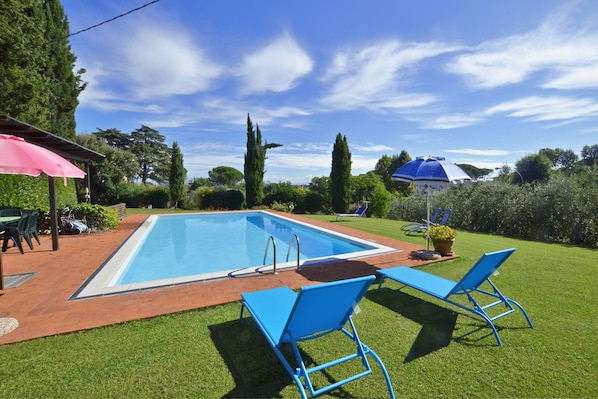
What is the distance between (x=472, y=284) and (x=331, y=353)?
→ 214 centimetres

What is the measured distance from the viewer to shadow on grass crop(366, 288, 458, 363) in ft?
10.2

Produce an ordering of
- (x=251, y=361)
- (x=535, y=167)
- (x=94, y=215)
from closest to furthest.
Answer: (x=251, y=361), (x=94, y=215), (x=535, y=167)

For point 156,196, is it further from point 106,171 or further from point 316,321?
point 316,321

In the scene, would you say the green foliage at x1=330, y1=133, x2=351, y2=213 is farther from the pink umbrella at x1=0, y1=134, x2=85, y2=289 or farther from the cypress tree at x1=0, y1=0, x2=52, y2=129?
the pink umbrella at x1=0, y1=134, x2=85, y2=289

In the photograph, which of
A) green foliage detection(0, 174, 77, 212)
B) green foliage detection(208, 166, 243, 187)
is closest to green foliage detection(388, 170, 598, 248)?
green foliage detection(0, 174, 77, 212)

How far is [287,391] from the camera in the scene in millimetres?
2426

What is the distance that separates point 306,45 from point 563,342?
1185cm

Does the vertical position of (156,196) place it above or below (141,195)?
below

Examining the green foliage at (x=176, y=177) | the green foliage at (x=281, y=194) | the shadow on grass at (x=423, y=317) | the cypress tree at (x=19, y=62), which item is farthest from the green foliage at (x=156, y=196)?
the shadow on grass at (x=423, y=317)

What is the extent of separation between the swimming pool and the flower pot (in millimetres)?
1311

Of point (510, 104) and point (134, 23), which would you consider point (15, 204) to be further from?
point (510, 104)

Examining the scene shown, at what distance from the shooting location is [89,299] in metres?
4.29

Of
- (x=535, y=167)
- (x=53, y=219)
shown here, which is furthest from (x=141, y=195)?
(x=535, y=167)

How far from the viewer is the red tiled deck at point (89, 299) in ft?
11.9
